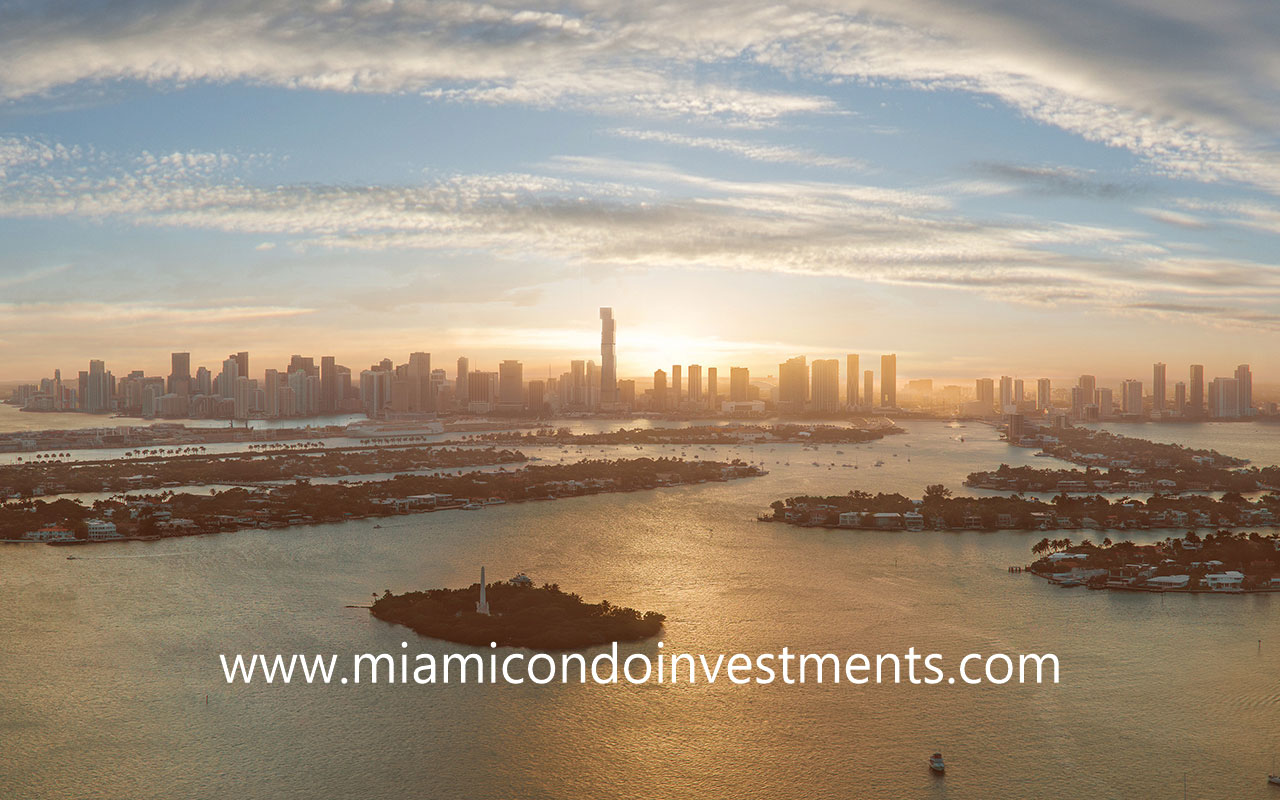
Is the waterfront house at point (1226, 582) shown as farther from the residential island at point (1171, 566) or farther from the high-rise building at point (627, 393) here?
the high-rise building at point (627, 393)

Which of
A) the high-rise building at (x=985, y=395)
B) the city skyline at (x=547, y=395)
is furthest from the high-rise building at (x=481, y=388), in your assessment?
the high-rise building at (x=985, y=395)

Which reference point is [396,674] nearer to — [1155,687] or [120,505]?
[1155,687]

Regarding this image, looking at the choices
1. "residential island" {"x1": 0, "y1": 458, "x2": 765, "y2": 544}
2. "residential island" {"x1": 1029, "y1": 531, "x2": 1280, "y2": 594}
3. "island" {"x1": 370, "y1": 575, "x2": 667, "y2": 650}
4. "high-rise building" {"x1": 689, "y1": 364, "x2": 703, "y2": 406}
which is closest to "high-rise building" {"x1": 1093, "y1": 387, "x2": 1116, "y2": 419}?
"high-rise building" {"x1": 689, "y1": 364, "x2": 703, "y2": 406}

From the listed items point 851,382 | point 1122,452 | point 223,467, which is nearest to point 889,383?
point 851,382

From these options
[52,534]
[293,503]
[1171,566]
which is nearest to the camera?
[1171,566]

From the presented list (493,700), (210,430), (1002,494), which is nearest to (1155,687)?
(493,700)

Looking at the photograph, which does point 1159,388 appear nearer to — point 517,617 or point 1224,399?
point 1224,399
